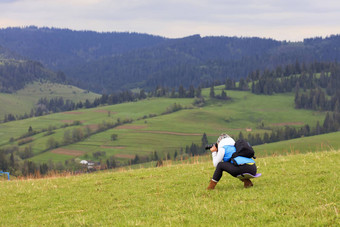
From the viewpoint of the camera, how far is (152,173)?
72.8ft

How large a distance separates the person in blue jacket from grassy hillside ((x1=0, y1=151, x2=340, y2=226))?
0.63 m

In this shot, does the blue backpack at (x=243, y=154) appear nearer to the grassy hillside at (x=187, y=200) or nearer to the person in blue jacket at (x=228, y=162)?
the person in blue jacket at (x=228, y=162)

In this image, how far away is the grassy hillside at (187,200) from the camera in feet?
37.1

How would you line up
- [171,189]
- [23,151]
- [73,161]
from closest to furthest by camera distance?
[171,189] < [73,161] < [23,151]

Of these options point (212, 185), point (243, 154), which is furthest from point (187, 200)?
Answer: point (243, 154)

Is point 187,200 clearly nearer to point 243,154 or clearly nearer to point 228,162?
point 228,162

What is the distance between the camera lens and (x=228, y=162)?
48.4 ft

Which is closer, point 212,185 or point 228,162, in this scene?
point 228,162

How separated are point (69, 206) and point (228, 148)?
246 inches

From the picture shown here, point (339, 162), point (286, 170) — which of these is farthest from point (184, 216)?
point (339, 162)

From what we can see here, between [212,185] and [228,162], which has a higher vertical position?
[228,162]

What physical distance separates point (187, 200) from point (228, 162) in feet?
6.64

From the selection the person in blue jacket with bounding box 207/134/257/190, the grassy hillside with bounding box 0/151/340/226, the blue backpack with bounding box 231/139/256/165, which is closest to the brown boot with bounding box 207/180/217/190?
the person in blue jacket with bounding box 207/134/257/190

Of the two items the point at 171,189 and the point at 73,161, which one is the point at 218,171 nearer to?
the point at 171,189
